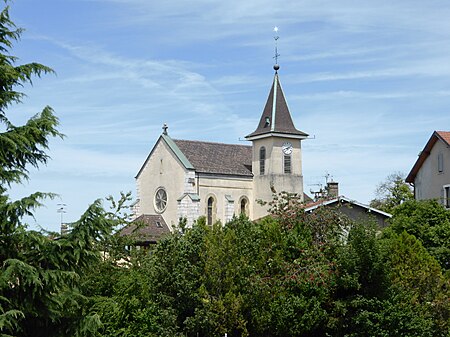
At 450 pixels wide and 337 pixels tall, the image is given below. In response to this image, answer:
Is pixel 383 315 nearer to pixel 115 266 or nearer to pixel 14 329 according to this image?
pixel 115 266

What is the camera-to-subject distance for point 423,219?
126 ft

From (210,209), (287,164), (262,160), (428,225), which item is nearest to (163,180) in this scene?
(210,209)

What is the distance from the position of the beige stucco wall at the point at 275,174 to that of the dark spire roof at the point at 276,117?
81 centimetres

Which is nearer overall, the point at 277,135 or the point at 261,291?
the point at 261,291

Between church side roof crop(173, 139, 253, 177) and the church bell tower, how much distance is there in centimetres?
150

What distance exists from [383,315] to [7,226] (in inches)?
513

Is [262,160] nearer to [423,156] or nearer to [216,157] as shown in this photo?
[216,157]

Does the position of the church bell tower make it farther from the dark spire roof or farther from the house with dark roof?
the house with dark roof

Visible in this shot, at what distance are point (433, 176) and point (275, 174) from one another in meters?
22.9

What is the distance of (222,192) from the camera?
2800 inches

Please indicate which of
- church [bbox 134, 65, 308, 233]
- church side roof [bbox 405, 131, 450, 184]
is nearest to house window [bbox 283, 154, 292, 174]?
church [bbox 134, 65, 308, 233]

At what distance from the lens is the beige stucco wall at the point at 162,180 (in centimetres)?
6959

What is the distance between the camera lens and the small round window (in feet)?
233

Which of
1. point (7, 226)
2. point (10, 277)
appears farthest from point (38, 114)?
point (10, 277)
